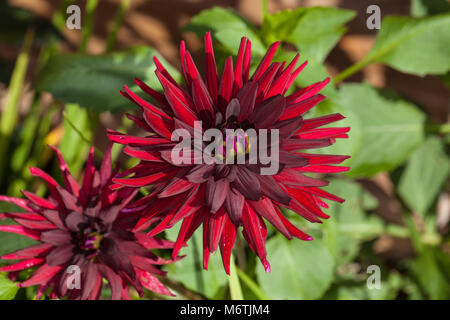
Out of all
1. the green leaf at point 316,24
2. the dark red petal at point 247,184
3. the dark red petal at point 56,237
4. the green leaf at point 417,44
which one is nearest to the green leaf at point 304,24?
the green leaf at point 316,24

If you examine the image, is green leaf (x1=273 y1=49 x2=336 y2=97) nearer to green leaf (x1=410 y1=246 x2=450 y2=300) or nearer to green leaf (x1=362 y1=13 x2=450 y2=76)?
green leaf (x1=362 y1=13 x2=450 y2=76)

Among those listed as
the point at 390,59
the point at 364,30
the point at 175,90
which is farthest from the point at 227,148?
the point at 364,30

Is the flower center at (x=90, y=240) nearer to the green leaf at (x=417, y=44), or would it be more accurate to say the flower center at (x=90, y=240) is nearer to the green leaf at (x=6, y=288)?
the green leaf at (x=6, y=288)

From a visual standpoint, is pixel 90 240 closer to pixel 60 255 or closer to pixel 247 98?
pixel 60 255

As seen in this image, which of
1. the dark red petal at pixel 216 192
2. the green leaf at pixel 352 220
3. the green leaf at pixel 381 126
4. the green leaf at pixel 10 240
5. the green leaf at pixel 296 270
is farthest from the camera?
the green leaf at pixel 352 220

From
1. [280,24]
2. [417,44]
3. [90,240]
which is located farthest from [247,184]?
[417,44]

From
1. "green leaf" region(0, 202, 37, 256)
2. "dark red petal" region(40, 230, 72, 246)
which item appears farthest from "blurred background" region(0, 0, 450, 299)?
"dark red petal" region(40, 230, 72, 246)
